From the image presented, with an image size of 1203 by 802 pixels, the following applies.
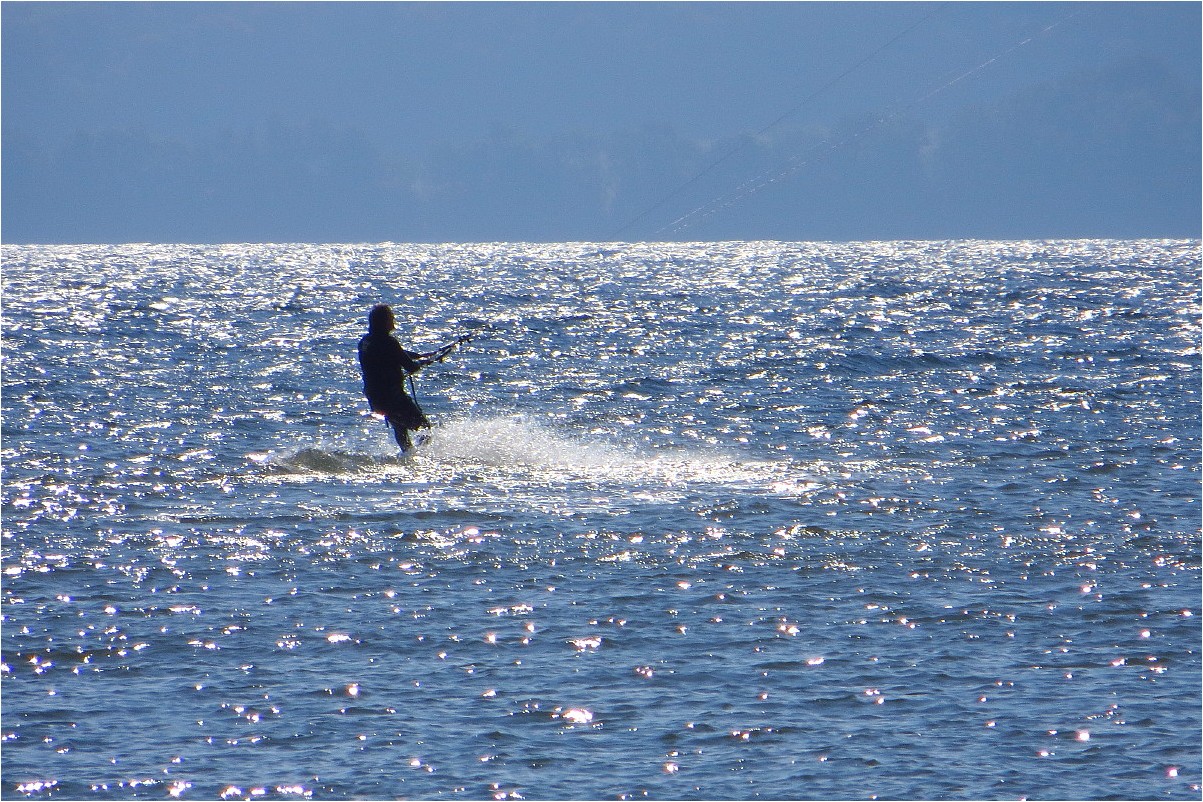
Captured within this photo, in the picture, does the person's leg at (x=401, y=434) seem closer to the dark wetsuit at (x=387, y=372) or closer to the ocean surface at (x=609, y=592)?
the dark wetsuit at (x=387, y=372)

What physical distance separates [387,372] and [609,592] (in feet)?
22.8

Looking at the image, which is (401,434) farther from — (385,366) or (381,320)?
(381,320)

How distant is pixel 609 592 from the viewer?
1354 cm

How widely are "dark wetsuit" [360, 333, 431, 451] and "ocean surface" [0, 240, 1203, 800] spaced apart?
82 centimetres

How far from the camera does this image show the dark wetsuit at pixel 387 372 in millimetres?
19500

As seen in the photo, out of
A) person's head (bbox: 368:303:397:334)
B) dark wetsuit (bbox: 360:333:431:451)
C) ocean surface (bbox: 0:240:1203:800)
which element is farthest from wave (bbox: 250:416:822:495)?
person's head (bbox: 368:303:397:334)

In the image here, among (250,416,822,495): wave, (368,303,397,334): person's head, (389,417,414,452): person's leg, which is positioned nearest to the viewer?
(250,416,822,495): wave

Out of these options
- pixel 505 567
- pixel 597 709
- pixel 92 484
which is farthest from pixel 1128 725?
pixel 92 484

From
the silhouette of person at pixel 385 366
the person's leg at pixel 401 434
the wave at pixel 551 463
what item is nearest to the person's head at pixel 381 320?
the silhouette of person at pixel 385 366

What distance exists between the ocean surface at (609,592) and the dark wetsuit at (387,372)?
0.82 metres

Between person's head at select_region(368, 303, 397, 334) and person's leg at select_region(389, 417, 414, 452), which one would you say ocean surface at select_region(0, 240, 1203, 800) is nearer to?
person's leg at select_region(389, 417, 414, 452)

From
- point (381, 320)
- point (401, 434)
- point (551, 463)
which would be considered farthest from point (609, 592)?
point (401, 434)

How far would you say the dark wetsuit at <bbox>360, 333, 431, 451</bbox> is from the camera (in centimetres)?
1950

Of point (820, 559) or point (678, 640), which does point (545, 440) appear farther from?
point (678, 640)
